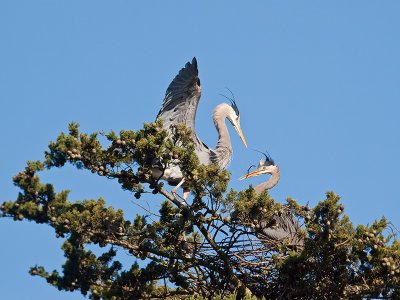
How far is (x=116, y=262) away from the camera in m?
12.1

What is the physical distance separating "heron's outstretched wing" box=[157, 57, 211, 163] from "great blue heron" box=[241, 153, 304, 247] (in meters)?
1.43

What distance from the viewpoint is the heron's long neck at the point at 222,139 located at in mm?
15664

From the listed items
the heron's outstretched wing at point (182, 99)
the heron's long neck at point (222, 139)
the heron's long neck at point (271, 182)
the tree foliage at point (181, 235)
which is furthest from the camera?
the heron's long neck at point (271, 182)

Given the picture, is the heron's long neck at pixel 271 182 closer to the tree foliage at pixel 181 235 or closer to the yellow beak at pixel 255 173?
the yellow beak at pixel 255 173

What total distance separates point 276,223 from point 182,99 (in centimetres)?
280

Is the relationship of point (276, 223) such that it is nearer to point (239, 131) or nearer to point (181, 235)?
point (181, 235)

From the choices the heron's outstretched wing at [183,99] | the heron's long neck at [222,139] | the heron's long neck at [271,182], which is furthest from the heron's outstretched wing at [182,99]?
the heron's long neck at [271,182]

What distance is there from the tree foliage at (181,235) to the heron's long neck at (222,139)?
10.8 ft

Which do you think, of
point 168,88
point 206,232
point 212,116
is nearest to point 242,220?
point 206,232

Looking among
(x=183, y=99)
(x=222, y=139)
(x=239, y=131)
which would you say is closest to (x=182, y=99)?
(x=183, y=99)

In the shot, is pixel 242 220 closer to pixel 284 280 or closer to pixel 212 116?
pixel 284 280

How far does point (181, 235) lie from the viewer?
12.3 m

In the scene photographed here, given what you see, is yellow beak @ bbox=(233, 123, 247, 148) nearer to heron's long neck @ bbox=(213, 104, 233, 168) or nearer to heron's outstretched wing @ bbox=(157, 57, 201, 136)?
heron's long neck @ bbox=(213, 104, 233, 168)

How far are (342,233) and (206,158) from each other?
435 centimetres
